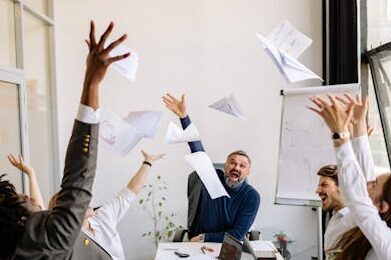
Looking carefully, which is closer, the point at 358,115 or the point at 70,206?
the point at 70,206

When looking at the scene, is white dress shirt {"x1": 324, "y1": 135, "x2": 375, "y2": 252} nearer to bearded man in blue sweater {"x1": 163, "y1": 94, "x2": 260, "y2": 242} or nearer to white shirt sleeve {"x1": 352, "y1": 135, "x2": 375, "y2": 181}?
white shirt sleeve {"x1": 352, "y1": 135, "x2": 375, "y2": 181}

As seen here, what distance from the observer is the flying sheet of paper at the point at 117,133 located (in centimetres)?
255

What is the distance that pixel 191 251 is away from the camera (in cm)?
287

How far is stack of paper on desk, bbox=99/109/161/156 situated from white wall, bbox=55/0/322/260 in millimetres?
1337

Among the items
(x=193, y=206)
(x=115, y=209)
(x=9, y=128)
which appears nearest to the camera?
(x=115, y=209)

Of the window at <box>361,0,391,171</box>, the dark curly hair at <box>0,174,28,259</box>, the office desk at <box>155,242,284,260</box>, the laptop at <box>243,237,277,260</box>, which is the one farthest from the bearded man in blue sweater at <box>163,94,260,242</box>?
the dark curly hair at <box>0,174,28,259</box>

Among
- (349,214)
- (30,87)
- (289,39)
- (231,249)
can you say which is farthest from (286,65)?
(30,87)

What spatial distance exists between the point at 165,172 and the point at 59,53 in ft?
5.44

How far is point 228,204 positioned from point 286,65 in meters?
1.28

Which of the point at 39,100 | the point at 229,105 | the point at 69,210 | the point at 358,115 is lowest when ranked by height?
the point at 69,210

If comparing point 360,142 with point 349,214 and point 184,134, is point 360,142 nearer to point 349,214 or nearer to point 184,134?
point 349,214

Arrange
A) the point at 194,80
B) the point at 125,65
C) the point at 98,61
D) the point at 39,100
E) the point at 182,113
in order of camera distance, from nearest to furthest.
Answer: the point at 98,61, the point at 125,65, the point at 182,113, the point at 39,100, the point at 194,80

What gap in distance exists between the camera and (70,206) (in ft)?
3.04

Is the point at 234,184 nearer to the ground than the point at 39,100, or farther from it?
nearer to the ground
